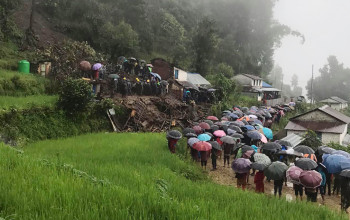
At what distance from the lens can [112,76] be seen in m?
20.2

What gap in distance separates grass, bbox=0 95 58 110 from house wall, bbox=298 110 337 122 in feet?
70.9

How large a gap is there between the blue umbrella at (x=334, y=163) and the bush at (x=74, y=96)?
38.9ft

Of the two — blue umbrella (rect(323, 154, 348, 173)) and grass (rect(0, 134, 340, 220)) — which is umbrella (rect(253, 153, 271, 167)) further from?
grass (rect(0, 134, 340, 220))

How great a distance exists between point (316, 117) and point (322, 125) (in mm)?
888

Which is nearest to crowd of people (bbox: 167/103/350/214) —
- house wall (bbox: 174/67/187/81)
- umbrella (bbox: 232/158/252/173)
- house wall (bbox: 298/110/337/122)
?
umbrella (bbox: 232/158/252/173)

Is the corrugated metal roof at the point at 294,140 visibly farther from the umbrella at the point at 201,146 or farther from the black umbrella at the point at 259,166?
the black umbrella at the point at 259,166

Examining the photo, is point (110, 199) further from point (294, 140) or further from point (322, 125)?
point (322, 125)

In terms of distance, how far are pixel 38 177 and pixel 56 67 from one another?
16329 mm

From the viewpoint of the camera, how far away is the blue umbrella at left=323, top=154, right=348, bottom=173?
32.3 feet

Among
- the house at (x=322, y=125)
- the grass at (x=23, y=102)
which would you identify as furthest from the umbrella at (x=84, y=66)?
the house at (x=322, y=125)

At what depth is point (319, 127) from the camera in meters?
25.0

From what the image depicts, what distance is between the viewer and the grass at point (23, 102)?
12.3 m

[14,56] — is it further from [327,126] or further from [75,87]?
[327,126]

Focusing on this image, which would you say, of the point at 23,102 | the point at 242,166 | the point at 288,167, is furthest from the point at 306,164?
the point at 23,102
